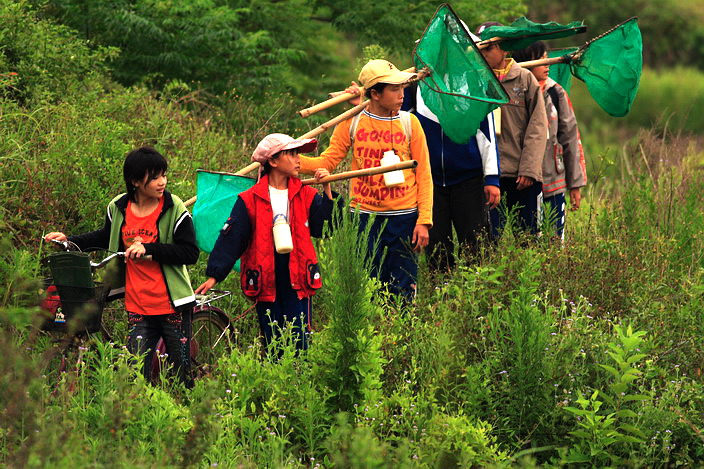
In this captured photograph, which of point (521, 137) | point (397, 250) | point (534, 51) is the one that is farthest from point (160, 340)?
point (534, 51)

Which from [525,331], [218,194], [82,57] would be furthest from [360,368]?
[82,57]

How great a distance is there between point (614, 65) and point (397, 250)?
218cm

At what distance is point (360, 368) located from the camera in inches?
196

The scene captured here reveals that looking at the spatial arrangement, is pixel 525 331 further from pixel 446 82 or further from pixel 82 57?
pixel 82 57

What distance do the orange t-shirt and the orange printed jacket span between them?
115cm

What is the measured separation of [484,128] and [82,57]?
4.38 m

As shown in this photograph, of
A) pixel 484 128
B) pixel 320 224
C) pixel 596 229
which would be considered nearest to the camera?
pixel 320 224

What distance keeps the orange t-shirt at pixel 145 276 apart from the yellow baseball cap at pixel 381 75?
1.57 meters

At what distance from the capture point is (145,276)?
5.49 metres

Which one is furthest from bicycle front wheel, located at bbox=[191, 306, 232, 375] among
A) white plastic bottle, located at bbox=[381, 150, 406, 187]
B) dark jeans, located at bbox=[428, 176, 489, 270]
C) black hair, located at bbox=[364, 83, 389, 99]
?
black hair, located at bbox=[364, 83, 389, 99]

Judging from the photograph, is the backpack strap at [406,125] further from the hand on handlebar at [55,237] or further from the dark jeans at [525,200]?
the hand on handlebar at [55,237]

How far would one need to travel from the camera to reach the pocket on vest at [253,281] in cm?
568

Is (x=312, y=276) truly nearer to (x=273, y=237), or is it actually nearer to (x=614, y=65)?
(x=273, y=237)

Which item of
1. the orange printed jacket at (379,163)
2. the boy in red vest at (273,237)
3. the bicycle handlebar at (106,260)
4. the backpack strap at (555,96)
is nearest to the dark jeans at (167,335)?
the boy in red vest at (273,237)
